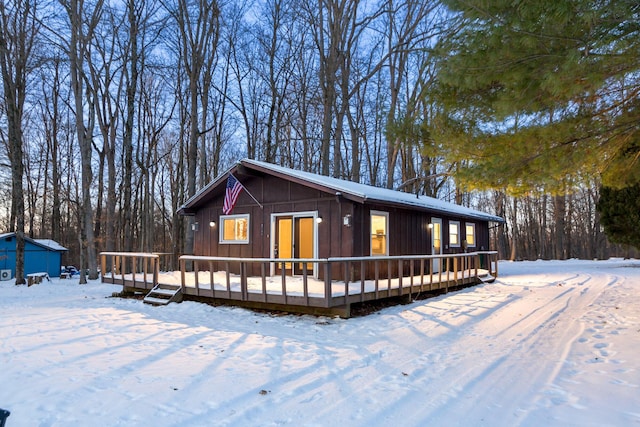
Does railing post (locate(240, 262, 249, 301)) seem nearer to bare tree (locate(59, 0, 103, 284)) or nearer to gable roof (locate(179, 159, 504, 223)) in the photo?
gable roof (locate(179, 159, 504, 223))

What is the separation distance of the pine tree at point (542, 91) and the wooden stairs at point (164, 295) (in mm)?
6479

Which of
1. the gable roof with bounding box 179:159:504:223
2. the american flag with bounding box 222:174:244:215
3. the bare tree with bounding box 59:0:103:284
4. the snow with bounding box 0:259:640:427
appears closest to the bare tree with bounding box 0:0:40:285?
the bare tree with bounding box 59:0:103:284

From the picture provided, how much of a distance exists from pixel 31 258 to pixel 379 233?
17.4 meters

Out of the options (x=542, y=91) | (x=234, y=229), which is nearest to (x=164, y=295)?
(x=234, y=229)

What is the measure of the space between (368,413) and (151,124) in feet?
74.7

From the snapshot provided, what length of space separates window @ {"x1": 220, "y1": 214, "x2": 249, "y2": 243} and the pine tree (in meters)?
6.68

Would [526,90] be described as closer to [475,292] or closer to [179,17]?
[475,292]

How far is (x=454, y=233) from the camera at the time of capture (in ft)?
44.2

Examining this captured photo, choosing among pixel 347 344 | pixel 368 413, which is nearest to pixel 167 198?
pixel 347 344

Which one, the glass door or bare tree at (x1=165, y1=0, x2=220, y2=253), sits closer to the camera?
the glass door

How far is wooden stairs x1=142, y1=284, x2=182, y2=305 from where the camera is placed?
28.5ft

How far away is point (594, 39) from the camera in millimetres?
3994

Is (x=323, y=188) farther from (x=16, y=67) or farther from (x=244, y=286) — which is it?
(x=16, y=67)

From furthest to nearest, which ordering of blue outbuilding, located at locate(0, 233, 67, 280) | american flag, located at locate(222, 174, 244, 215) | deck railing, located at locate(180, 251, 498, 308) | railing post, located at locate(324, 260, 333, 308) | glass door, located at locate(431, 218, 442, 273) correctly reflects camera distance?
blue outbuilding, located at locate(0, 233, 67, 280) → glass door, located at locate(431, 218, 442, 273) → american flag, located at locate(222, 174, 244, 215) → deck railing, located at locate(180, 251, 498, 308) → railing post, located at locate(324, 260, 333, 308)
